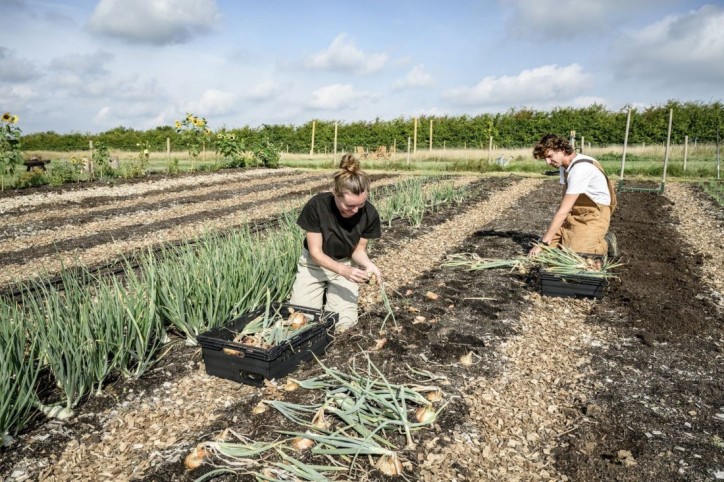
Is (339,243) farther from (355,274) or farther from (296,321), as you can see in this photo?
(296,321)

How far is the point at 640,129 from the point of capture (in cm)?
2223

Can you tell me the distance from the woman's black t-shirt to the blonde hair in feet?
0.88

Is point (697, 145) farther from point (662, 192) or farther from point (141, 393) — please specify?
point (141, 393)

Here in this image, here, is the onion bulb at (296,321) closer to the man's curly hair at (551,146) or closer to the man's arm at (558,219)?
the man's arm at (558,219)

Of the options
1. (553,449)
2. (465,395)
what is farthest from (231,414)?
(553,449)

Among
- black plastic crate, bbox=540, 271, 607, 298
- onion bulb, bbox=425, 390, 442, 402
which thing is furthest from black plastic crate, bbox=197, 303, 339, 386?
black plastic crate, bbox=540, 271, 607, 298

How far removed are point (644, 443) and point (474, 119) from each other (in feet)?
79.1

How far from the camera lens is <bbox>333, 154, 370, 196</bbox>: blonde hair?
101 inches

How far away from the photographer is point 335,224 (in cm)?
289

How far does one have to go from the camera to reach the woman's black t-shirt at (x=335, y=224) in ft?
9.35

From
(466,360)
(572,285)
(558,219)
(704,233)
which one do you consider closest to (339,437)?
(466,360)

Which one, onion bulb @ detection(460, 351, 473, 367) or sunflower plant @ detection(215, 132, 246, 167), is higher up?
sunflower plant @ detection(215, 132, 246, 167)

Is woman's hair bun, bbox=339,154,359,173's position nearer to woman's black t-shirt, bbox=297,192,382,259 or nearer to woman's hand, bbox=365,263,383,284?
woman's black t-shirt, bbox=297,192,382,259

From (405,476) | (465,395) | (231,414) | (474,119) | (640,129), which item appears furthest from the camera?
(474,119)
